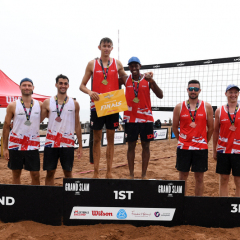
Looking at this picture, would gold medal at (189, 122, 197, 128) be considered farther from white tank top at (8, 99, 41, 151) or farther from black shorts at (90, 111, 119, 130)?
white tank top at (8, 99, 41, 151)

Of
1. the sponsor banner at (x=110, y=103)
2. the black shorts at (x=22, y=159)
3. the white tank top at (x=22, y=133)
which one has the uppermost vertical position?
the sponsor banner at (x=110, y=103)

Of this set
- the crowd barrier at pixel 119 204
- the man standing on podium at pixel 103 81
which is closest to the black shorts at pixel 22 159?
the crowd barrier at pixel 119 204

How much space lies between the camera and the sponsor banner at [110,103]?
376 cm

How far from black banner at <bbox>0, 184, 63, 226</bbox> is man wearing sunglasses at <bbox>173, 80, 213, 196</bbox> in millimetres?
1789

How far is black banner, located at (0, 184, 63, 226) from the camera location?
9.71ft

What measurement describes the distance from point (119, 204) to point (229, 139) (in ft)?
5.88

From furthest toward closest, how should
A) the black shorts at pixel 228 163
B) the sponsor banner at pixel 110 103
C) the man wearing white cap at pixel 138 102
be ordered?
the man wearing white cap at pixel 138 102, the sponsor banner at pixel 110 103, the black shorts at pixel 228 163

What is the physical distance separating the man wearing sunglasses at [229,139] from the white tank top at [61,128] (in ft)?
7.11

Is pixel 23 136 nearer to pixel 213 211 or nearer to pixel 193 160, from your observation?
pixel 193 160

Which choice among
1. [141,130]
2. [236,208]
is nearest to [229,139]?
[236,208]

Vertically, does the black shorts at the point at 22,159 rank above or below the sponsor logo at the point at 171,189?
above

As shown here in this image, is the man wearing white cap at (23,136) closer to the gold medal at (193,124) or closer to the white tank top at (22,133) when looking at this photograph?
the white tank top at (22,133)

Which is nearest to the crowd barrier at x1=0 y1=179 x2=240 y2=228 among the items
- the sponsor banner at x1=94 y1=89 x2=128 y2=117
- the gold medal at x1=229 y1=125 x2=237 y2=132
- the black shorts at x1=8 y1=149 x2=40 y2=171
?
the black shorts at x1=8 y1=149 x2=40 y2=171

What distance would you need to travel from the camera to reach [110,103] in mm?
3775
